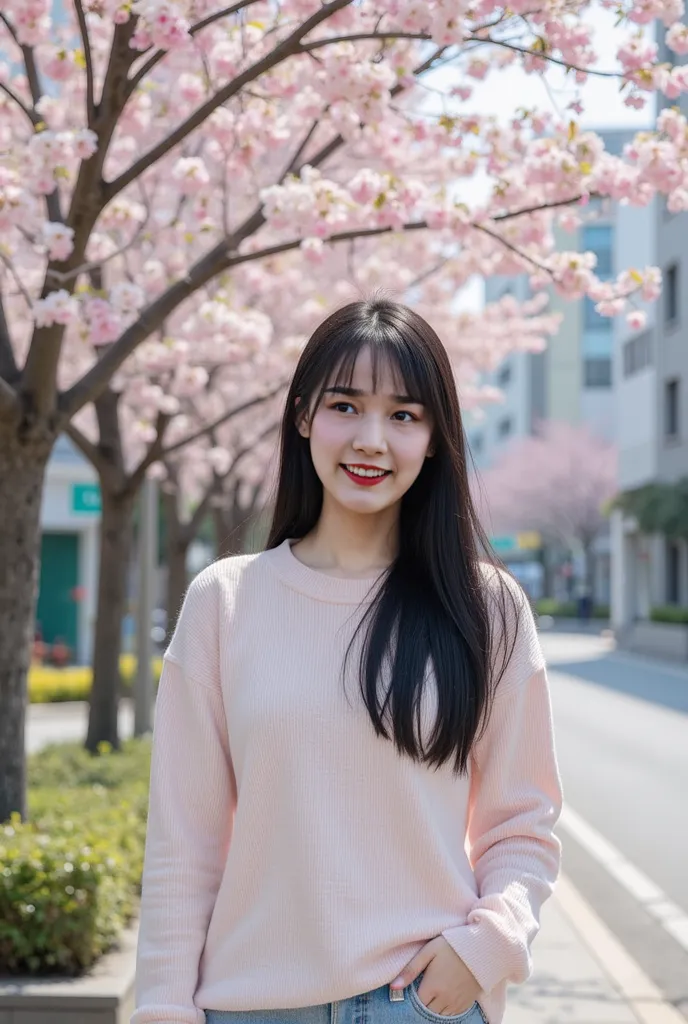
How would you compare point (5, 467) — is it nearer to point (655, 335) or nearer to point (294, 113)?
point (294, 113)

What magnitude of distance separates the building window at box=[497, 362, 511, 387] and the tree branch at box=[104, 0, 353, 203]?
7240cm

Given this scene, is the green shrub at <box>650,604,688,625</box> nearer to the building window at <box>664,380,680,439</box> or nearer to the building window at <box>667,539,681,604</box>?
the building window at <box>667,539,681,604</box>

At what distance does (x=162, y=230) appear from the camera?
297 inches

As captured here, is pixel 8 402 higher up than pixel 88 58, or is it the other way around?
pixel 88 58

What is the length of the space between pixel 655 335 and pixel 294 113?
31.5 metres

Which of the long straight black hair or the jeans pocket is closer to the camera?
the jeans pocket

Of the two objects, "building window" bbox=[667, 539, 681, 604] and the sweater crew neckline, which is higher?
the sweater crew neckline

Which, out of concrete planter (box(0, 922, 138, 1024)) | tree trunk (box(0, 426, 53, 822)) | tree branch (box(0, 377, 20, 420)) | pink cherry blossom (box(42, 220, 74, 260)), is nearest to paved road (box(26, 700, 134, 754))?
tree trunk (box(0, 426, 53, 822))

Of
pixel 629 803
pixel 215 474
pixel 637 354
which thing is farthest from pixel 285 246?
pixel 637 354

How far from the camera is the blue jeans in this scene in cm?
206

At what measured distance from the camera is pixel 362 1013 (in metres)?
2.06

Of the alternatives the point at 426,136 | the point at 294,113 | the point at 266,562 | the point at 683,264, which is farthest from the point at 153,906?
the point at 683,264

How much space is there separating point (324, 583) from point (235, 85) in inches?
117

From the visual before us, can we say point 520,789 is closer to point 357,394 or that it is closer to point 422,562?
point 422,562
